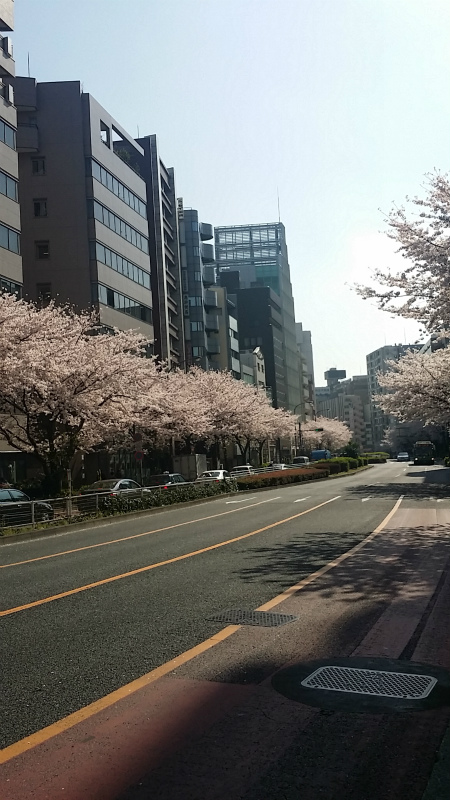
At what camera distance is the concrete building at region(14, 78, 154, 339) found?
2068 inches

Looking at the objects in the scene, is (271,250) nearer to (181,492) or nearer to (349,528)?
(181,492)

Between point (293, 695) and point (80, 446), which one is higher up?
point (80, 446)

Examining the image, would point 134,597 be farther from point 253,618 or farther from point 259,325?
point 259,325

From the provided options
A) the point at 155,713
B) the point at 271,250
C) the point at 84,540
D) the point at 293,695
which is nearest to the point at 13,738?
the point at 155,713

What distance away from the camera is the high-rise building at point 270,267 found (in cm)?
15600

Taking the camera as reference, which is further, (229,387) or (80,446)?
(229,387)

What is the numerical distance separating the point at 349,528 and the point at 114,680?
522 inches

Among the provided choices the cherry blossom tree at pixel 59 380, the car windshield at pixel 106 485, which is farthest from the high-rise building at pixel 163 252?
the car windshield at pixel 106 485

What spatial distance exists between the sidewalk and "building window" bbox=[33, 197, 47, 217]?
5195 centimetres

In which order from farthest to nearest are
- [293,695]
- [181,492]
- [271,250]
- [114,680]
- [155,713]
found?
[271,250] → [181,492] → [114,680] → [293,695] → [155,713]

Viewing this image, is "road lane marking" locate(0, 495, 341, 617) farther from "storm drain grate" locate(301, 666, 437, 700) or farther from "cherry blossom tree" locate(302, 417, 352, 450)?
"cherry blossom tree" locate(302, 417, 352, 450)

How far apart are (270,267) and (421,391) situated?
12672cm

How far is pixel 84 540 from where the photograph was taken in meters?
18.2

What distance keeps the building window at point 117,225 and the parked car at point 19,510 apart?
1382 inches
